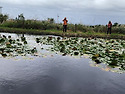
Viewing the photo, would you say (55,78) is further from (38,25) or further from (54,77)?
(38,25)

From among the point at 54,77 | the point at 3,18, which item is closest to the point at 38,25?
the point at 3,18

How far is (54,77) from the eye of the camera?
6.51 m

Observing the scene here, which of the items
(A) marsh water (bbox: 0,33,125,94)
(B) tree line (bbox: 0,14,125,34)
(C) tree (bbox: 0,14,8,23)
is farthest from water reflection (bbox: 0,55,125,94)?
(C) tree (bbox: 0,14,8,23)

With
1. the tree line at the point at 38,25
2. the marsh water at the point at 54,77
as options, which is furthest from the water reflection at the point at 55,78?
the tree line at the point at 38,25

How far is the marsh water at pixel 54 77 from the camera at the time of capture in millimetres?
5449

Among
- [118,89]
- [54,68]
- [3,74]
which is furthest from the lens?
[54,68]

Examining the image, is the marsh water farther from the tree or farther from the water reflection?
the tree

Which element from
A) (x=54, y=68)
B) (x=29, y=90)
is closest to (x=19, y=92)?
(x=29, y=90)

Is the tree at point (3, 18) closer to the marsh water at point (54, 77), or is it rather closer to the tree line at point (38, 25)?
the tree line at point (38, 25)

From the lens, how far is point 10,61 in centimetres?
795

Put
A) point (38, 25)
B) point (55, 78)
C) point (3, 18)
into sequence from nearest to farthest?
point (55, 78)
point (38, 25)
point (3, 18)

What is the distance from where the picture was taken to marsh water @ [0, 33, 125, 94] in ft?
17.9

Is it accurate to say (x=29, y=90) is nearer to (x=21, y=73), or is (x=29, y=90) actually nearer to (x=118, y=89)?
(x=21, y=73)

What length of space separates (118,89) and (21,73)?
3.52 metres
